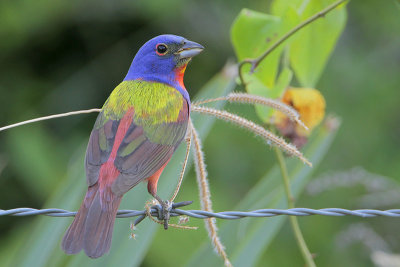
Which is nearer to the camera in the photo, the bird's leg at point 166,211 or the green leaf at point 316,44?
the bird's leg at point 166,211

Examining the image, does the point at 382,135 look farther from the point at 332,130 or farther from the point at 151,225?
A: the point at 151,225

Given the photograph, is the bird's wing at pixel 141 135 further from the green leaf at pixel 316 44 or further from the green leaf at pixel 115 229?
the green leaf at pixel 316 44

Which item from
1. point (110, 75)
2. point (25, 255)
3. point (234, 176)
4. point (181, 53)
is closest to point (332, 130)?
point (181, 53)

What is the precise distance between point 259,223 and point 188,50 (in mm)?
932

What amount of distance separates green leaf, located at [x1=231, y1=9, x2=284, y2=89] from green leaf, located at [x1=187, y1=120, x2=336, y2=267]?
0.48 metres

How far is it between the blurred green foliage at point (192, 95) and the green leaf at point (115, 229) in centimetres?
170

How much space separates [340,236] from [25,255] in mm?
2619

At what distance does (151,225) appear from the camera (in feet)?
10.5

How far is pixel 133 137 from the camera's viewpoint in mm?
2754

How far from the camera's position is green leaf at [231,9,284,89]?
3156mm

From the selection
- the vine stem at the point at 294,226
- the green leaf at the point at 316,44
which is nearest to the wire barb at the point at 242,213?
the vine stem at the point at 294,226

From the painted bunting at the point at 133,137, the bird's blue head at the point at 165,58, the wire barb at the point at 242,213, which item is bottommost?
the wire barb at the point at 242,213

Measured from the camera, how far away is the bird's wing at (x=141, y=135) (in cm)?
263

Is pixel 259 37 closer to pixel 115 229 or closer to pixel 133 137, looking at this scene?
pixel 133 137
